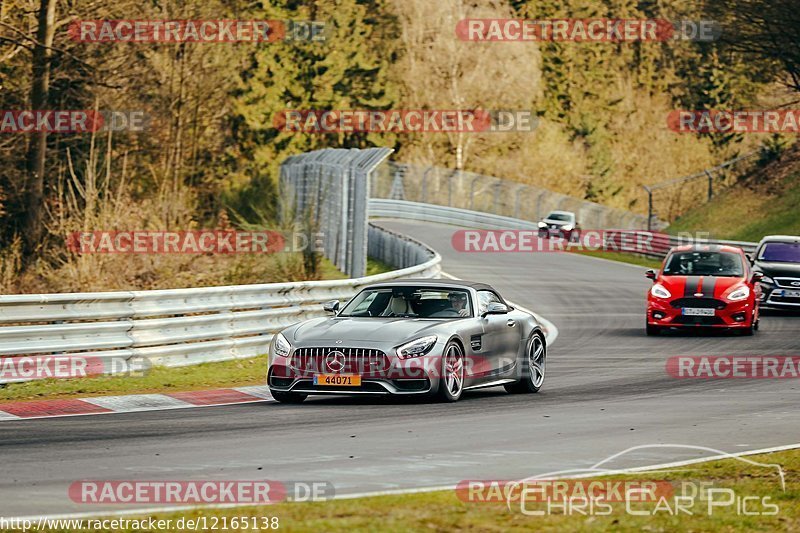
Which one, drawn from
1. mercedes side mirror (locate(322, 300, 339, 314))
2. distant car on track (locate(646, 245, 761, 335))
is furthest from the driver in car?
distant car on track (locate(646, 245, 761, 335))

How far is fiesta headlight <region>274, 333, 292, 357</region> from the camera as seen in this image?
1323 centimetres

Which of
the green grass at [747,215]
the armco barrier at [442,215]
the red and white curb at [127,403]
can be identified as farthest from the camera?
the armco barrier at [442,215]

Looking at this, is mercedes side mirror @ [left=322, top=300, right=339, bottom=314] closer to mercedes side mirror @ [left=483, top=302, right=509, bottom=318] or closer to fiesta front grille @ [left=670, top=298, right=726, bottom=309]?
mercedes side mirror @ [left=483, top=302, right=509, bottom=318]

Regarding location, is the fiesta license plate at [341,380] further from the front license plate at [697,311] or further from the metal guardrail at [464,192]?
the metal guardrail at [464,192]

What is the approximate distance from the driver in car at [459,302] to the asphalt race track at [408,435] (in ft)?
2.96

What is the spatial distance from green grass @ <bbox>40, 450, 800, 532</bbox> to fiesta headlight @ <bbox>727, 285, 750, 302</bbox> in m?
14.2

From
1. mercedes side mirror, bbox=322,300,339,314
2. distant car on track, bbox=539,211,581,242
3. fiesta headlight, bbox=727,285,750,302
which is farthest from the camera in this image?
distant car on track, bbox=539,211,581,242

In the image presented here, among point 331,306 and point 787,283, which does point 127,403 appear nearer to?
point 331,306

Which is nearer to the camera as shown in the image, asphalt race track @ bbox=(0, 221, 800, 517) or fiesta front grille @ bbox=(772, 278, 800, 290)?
asphalt race track @ bbox=(0, 221, 800, 517)

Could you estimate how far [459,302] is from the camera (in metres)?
14.2

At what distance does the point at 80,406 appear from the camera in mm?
12938

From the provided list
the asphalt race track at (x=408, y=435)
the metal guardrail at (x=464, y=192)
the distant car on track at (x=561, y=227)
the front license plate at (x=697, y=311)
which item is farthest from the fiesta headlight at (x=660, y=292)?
the metal guardrail at (x=464, y=192)

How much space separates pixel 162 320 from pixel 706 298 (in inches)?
395

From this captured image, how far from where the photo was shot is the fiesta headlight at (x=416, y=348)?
12852mm
